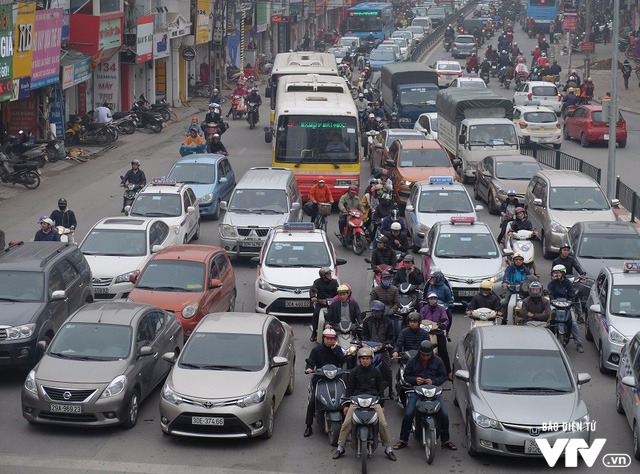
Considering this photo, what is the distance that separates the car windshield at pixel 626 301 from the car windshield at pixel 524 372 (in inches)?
127

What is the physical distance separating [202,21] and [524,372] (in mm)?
47612

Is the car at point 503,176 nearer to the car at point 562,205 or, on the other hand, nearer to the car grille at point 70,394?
the car at point 562,205

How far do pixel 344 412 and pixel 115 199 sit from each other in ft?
60.5

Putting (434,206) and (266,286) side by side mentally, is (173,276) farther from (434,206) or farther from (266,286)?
(434,206)

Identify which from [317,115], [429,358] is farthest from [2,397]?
[317,115]

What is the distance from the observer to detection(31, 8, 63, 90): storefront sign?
→ 32938 millimetres

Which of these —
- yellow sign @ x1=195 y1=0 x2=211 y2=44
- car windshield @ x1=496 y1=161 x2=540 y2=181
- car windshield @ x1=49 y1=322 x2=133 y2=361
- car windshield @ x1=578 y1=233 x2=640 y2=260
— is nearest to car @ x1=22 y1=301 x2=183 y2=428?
car windshield @ x1=49 y1=322 x2=133 y2=361

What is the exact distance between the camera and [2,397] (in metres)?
14.6

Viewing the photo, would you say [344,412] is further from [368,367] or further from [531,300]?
[531,300]

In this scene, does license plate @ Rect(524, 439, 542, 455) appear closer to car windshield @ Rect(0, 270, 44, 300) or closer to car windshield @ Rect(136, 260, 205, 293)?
car windshield @ Rect(136, 260, 205, 293)

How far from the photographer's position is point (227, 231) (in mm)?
22656

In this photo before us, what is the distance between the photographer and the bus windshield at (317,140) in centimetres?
2783

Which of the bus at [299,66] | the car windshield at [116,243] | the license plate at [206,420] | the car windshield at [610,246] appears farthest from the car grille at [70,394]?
the bus at [299,66]

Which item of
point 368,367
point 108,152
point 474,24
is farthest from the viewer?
point 474,24
